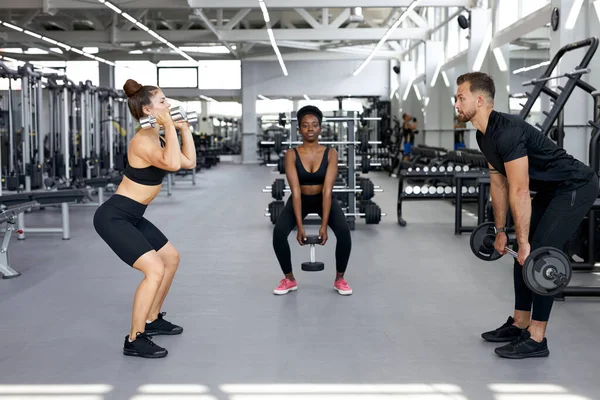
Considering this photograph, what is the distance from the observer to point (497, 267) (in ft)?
17.5

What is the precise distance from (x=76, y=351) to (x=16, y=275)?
199 cm

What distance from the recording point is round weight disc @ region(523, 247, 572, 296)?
2863 millimetres

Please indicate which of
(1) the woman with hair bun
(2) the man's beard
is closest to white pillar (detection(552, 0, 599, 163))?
(2) the man's beard

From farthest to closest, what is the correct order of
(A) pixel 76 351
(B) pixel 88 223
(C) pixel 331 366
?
(B) pixel 88 223, (A) pixel 76 351, (C) pixel 331 366

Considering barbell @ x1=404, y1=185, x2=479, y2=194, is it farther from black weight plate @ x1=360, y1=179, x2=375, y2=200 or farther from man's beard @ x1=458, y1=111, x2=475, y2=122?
man's beard @ x1=458, y1=111, x2=475, y2=122

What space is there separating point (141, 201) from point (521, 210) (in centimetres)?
160

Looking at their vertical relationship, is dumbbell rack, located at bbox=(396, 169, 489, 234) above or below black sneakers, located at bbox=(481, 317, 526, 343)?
above

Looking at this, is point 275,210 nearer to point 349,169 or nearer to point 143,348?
point 349,169

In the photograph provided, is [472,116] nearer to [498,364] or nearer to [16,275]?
[498,364]

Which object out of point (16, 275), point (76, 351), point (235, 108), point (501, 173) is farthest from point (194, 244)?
point (235, 108)

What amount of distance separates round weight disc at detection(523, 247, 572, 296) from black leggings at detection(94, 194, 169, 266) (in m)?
1.57

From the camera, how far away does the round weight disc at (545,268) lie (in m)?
2.86

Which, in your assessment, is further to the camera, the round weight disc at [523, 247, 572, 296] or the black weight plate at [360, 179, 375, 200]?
the black weight plate at [360, 179, 375, 200]

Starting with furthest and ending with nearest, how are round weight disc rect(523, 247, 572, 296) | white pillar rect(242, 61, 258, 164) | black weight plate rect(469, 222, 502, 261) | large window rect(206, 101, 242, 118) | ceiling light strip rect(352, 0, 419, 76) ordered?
large window rect(206, 101, 242, 118)
white pillar rect(242, 61, 258, 164)
ceiling light strip rect(352, 0, 419, 76)
black weight plate rect(469, 222, 502, 261)
round weight disc rect(523, 247, 572, 296)
